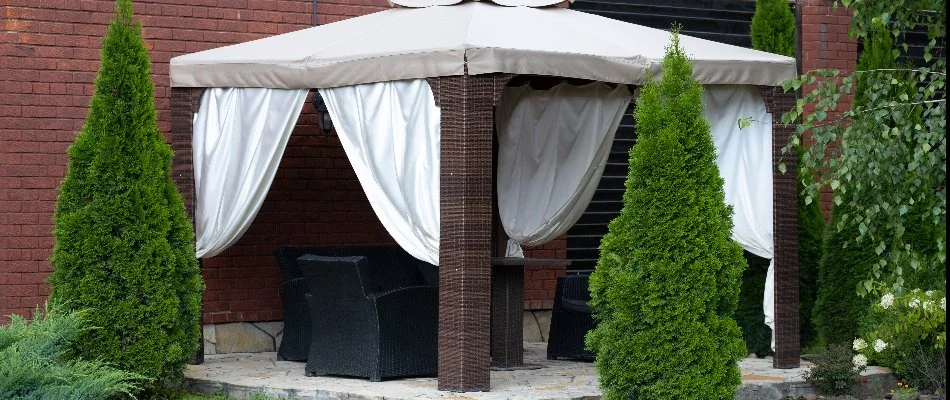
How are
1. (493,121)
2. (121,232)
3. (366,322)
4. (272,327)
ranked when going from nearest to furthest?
1. (121,232)
2. (493,121)
3. (366,322)
4. (272,327)

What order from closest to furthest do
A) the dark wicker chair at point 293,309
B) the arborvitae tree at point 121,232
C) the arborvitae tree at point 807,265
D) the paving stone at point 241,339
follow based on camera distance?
the arborvitae tree at point 121,232 → the dark wicker chair at point 293,309 → the paving stone at point 241,339 → the arborvitae tree at point 807,265

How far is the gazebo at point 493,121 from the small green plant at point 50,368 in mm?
1476

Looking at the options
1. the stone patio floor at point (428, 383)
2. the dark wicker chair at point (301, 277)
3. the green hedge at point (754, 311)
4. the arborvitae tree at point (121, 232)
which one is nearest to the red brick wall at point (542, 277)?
the stone patio floor at point (428, 383)

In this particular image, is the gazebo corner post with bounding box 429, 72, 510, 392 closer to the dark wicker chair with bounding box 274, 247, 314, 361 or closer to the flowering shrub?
the dark wicker chair with bounding box 274, 247, 314, 361

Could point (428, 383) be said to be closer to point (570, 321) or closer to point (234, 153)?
point (570, 321)

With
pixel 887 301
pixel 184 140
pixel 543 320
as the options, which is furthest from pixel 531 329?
pixel 184 140

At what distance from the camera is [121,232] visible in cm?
751

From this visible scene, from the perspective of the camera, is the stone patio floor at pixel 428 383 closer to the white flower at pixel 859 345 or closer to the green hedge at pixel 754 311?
the white flower at pixel 859 345

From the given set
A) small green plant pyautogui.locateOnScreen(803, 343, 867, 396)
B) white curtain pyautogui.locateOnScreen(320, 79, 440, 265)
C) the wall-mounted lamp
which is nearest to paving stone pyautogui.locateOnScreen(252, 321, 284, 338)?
the wall-mounted lamp

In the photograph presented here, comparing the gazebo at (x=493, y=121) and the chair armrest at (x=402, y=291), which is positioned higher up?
the gazebo at (x=493, y=121)

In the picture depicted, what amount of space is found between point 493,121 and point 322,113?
1867mm

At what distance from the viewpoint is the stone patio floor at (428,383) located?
23.9 ft

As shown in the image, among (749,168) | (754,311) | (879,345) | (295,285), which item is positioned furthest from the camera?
(754,311)

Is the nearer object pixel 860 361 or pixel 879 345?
pixel 879 345
